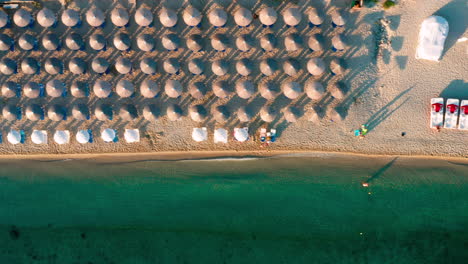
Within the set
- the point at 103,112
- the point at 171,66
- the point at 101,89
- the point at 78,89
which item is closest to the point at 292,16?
the point at 171,66

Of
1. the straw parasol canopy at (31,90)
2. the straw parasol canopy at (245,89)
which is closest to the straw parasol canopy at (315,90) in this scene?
the straw parasol canopy at (245,89)

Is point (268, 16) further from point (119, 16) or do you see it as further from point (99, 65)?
point (99, 65)

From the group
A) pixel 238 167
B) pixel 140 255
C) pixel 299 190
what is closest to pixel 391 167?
pixel 299 190

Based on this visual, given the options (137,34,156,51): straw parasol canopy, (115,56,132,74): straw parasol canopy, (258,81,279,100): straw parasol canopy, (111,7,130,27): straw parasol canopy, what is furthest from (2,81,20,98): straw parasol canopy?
(258,81,279,100): straw parasol canopy

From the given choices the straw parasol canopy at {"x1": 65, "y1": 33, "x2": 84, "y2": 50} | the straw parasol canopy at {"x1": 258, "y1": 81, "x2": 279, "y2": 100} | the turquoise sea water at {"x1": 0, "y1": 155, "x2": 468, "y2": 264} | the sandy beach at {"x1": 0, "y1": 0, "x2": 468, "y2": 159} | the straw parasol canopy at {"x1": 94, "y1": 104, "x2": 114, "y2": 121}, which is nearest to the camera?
the straw parasol canopy at {"x1": 65, "y1": 33, "x2": 84, "y2": 50}

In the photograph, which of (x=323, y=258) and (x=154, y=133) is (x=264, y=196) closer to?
(x=323, y=258)

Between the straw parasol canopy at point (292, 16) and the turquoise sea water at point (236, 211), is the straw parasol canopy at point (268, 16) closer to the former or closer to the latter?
the straw parasol canopy at point (292, 16)

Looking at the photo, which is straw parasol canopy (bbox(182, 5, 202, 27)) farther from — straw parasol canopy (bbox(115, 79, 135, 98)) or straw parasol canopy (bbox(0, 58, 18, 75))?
straw parasol canopy (bbox(0, 58, 18, 75))
